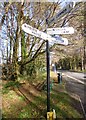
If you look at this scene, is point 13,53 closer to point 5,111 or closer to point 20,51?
point 20,51

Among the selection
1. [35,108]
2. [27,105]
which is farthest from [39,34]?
[27,105]

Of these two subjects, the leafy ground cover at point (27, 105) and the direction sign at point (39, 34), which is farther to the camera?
the leafy ground cover at point (27, 105)

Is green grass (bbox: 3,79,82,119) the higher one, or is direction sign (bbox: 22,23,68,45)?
direction sign (bbox: 22,23,68,45)

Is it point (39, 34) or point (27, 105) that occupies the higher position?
point (39, 34)

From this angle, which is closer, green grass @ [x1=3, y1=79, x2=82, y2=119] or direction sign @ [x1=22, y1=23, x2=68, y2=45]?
direction sign @ [x1=22, y1=23, x2=68, y2=45]

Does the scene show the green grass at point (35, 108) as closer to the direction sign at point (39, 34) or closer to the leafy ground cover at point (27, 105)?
the leafy ground cover at point (27, 105)

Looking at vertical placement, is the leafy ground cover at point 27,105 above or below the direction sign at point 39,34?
below

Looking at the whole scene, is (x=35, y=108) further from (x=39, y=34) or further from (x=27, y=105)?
(x=39, y=34)

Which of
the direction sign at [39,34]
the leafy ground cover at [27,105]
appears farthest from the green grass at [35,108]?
the direction sign at [39,34]

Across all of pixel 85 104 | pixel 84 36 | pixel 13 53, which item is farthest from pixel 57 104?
pixel 84 36

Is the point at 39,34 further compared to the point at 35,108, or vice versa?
the point at 35,108

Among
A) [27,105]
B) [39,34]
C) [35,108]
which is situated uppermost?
[39,34]

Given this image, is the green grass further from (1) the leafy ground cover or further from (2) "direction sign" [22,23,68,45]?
(2) "direction sign" [22,23,68,45]

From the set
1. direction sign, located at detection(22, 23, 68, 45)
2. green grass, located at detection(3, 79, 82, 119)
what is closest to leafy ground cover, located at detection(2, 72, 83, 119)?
green grass, located at detection(3, 79, 82, 119)
